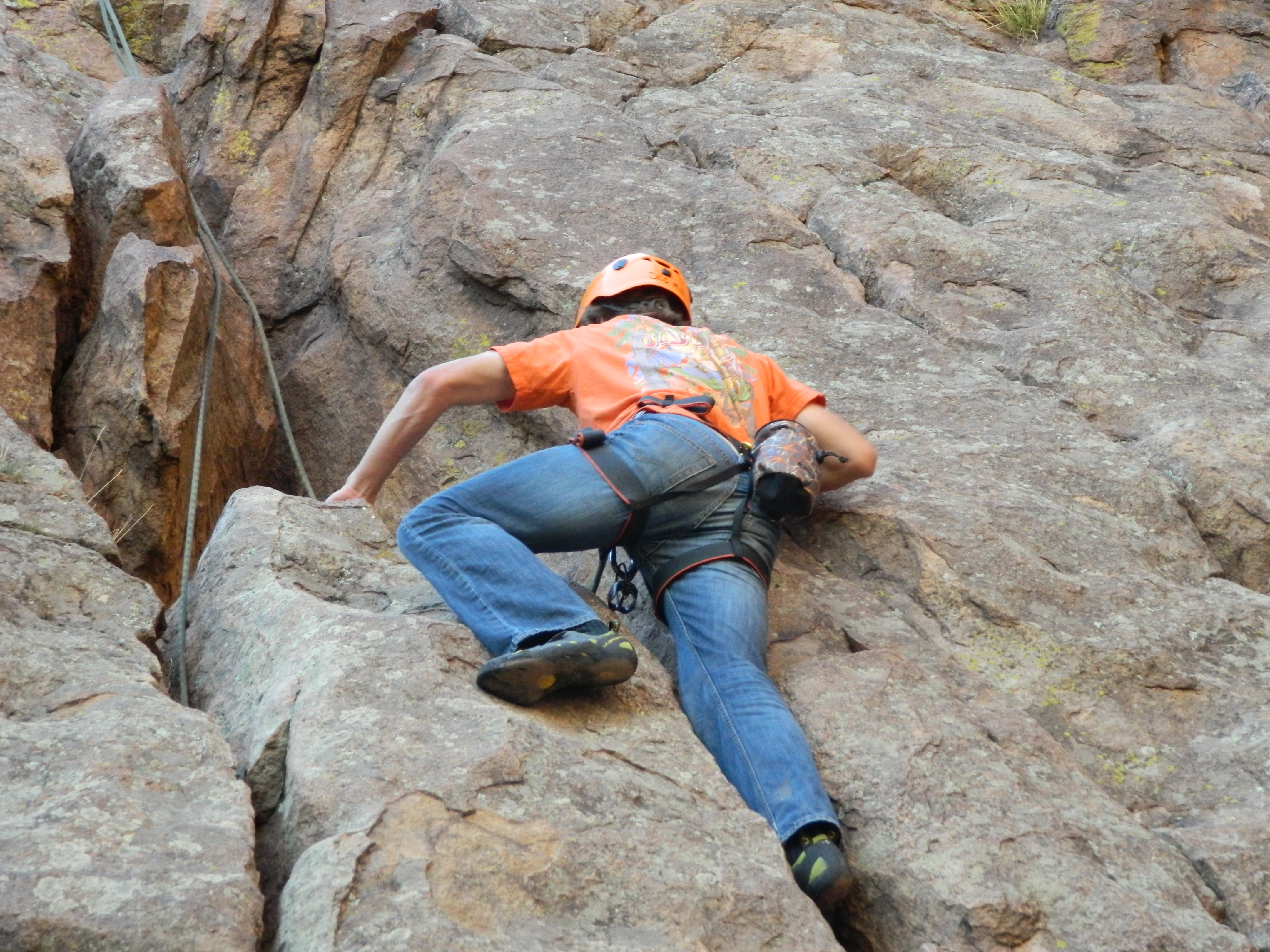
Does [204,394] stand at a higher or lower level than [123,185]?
lower

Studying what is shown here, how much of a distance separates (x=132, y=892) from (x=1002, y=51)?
34.1ft

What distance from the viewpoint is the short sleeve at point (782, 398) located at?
5.30 m

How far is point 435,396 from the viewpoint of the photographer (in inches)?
197

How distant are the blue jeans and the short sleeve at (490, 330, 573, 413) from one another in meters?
0.54

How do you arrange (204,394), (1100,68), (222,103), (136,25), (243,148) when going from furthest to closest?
(1100,68)
(136,25)
(222,103)
(243,148)
(204,394)

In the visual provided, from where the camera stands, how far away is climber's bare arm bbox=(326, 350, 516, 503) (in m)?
4.98

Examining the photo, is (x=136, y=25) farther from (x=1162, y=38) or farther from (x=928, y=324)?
(x=1162, y=38)

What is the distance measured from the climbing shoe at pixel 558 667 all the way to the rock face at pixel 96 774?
0.81 meters

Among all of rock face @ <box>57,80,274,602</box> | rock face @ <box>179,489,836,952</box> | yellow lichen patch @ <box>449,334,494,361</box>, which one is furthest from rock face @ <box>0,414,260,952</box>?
yellow lichen patch @ <box>449,334,494,361</box>

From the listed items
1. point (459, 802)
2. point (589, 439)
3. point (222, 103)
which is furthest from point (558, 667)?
point (222, 103)

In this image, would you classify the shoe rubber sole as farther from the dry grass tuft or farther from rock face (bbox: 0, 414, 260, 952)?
the dry grass tuft

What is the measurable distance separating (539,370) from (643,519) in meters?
0.88

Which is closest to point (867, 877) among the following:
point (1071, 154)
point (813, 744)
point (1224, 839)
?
point (813, 744)

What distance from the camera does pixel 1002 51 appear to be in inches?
443
